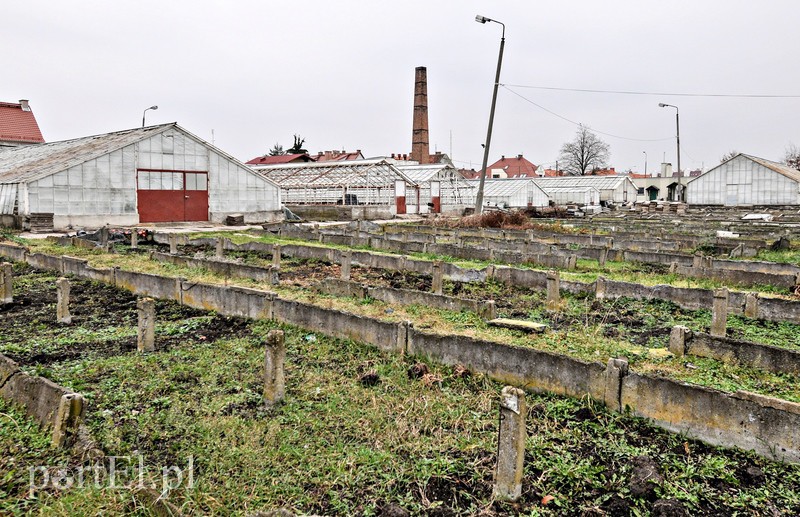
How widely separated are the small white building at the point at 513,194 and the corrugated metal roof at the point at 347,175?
15104 mm

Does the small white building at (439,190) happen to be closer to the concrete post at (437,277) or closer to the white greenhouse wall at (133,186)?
the white greenhouse wall at (133,186)

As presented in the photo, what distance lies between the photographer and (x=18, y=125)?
1884 inches

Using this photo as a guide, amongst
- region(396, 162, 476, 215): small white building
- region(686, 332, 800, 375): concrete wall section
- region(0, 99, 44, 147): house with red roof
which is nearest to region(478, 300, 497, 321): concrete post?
region(686, 332, 800, 375): concrete wall section

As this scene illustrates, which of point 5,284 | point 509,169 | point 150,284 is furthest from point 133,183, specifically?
point 509,169

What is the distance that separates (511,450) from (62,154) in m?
32.3

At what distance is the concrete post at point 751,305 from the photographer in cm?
972

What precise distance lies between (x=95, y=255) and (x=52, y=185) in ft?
37.2

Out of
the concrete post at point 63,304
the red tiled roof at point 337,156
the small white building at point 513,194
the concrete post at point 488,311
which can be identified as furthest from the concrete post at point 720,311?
the red tiled roof at point 337,156

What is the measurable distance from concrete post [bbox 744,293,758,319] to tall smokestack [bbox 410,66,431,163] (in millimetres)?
55047

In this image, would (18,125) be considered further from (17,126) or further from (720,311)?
(720,311)

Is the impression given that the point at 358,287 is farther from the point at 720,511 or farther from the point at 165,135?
the point at 165,135

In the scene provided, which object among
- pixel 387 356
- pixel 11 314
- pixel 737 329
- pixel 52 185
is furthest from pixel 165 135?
pixel 737 329

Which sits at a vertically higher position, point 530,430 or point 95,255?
point 95,255

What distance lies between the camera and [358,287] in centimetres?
1069
